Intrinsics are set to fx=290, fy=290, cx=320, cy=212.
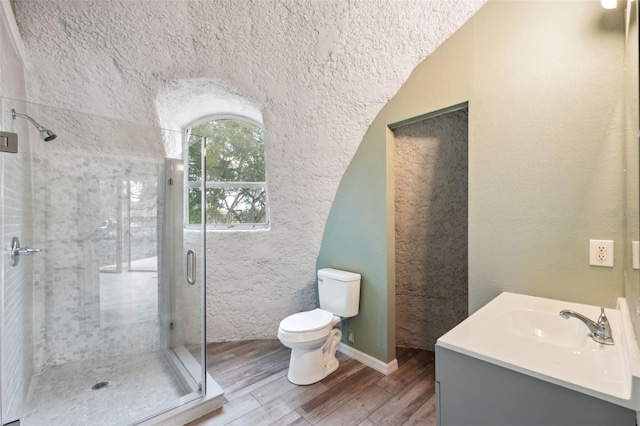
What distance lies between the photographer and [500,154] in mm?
1539

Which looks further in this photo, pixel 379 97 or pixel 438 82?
pixel 379 97

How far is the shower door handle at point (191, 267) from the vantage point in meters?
2.18

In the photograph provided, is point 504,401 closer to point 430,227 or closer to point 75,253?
point 430,227

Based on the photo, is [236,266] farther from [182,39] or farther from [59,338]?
[182,39]

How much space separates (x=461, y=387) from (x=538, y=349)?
0.83 ft

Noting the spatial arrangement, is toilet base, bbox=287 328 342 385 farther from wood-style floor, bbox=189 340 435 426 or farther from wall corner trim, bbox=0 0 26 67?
wall corner trim, bbox=0 0 26 67

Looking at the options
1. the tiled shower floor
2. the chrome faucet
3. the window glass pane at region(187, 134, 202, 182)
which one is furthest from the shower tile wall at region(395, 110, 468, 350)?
the tiled shower floor

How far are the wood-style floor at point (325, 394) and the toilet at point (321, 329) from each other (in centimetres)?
8

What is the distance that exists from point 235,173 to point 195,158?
68cm

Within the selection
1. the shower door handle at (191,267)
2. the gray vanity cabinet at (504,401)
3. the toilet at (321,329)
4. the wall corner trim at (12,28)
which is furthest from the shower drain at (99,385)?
the gray vanity cabinet at (504,401)

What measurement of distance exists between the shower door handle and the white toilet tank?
102 centimetres

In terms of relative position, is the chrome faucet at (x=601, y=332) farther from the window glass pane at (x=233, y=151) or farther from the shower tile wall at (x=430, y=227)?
the window glass pane at (x=233, y=151)

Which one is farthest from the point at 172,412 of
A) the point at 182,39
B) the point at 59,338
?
the point at 182,39

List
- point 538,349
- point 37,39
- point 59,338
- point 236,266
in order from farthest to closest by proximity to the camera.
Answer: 1. point 236,266
2. point 59,338
3. point 37,39
4. point 538,349
